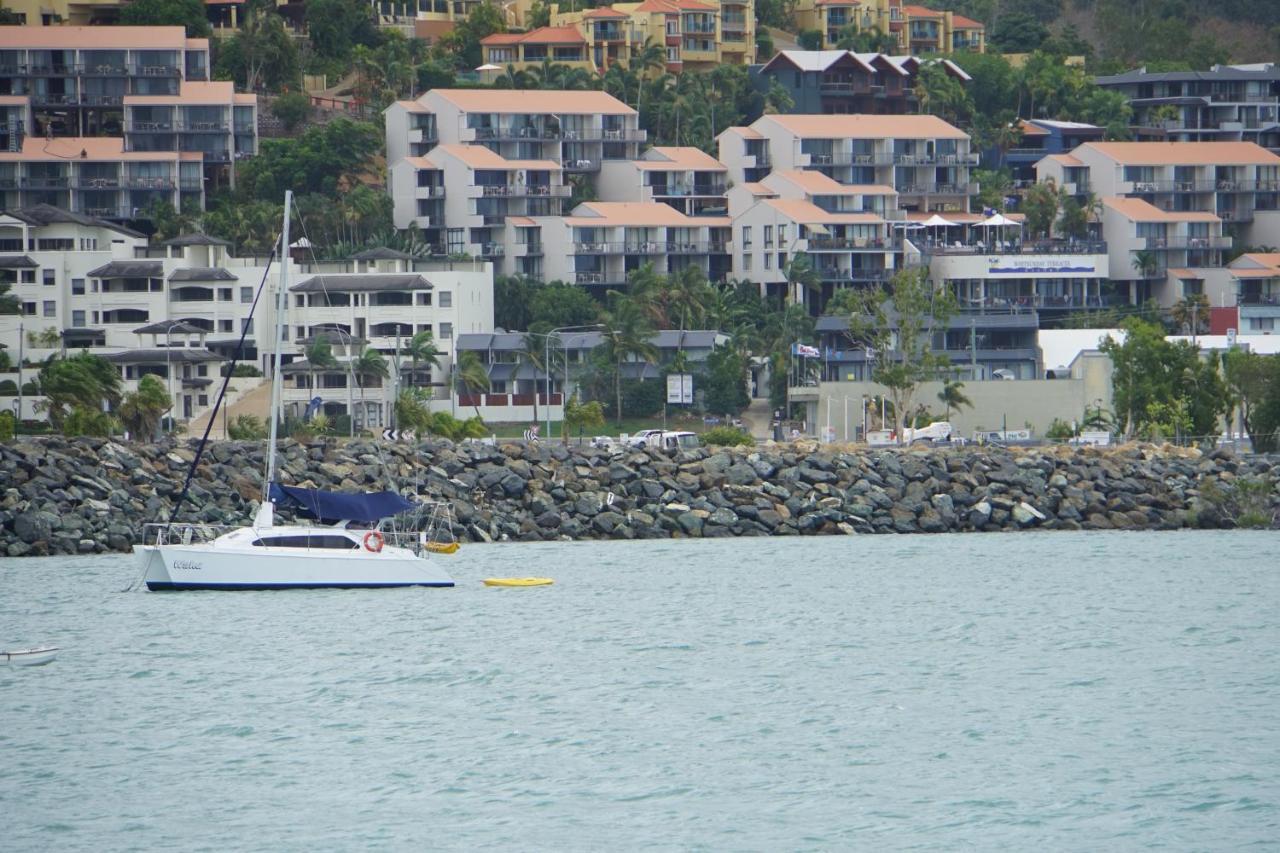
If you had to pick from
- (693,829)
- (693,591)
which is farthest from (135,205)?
(693,829)

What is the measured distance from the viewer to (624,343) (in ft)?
354

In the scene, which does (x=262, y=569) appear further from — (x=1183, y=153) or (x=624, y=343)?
(x=1183, y=153)

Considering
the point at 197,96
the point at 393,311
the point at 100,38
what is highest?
the point at 100,38

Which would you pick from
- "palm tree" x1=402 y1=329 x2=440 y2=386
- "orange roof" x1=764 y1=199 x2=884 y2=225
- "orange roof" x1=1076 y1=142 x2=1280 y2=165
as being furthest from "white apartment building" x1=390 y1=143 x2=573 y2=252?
"orange roof" x1=1076 y1=142 x2=1280 y2=165

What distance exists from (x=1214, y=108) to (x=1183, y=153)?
634 inches

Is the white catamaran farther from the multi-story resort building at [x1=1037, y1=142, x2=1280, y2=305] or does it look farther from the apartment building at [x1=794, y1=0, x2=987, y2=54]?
the apartment building at [x1=794, y1=0, x2=987, y2=54]

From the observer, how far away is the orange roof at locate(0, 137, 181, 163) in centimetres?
12988

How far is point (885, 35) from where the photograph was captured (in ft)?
554

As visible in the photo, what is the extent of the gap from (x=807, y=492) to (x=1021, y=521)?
634 centimetres

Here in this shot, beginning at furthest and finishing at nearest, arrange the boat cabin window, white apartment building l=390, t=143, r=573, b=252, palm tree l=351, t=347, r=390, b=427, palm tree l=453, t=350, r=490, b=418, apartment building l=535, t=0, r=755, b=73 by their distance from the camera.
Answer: apartment building l=535, t=0, r=755, b=73 → white apartment building l=390, t=143, r=573, b=252 → palm tree l=453, t=350, r=490, b=418 → palm tree l=351, t=347, r=390, b=427 → the boat cabin window


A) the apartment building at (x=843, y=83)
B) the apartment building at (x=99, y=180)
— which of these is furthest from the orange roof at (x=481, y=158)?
the apartment building at (x=843, y=83)

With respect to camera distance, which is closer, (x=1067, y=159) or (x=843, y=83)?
(x=1067, y=159)

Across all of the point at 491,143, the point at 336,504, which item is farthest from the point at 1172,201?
the point at 336,504

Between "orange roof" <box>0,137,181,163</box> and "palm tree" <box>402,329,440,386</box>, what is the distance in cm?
2847
